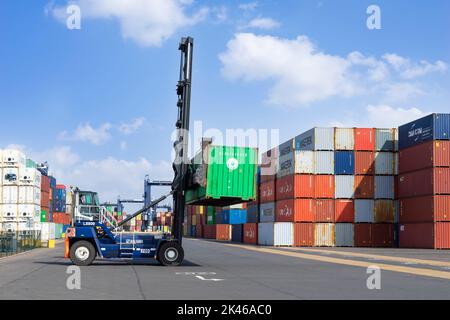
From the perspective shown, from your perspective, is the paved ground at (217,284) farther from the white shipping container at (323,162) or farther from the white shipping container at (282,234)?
the white shipping container at (282,234)

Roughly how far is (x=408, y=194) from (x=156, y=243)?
3508cm

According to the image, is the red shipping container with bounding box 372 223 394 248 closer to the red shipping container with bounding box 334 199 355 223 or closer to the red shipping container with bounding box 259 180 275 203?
the red shipping container with bounding box 334 199 355 223

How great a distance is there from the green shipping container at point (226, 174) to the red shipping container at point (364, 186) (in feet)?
111

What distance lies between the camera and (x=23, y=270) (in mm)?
23422

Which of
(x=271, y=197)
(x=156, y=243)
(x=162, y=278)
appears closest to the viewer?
(x=162, y=278)

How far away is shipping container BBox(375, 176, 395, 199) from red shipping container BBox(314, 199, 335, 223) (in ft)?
16.0

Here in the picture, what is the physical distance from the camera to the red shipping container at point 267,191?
211 feet

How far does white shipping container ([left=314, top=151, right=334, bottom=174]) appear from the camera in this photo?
57344 mm

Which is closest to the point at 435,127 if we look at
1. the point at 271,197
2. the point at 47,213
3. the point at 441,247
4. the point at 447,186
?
the point at 447,186

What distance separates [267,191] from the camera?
220 ft

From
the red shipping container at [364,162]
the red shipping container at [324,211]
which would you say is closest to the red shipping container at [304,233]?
the red shipping container at [324,211]

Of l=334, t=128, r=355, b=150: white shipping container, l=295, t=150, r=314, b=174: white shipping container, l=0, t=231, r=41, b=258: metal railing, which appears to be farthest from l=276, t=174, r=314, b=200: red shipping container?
l=0, t=231, r=41, b=258: metal railing

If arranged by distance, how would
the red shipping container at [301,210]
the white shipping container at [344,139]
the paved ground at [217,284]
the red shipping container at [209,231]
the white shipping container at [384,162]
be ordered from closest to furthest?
the paved ground at [217,284] → the red shipping container at [301,210] → the white shipping container at [344,139] → the white shipping container at [384,162] → the red shipping container at [209,231]
